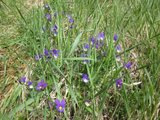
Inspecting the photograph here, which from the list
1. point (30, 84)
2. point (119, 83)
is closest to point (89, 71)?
point (119, 83)

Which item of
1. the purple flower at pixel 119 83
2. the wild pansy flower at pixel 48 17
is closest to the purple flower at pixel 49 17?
the wild pansy flower at pixel 48 17

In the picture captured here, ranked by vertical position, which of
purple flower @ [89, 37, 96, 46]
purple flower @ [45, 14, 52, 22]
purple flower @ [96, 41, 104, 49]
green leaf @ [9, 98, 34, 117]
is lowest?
green leaf @ [9, 98, 34, 117]

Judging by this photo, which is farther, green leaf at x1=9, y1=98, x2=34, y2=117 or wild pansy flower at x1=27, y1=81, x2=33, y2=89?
wild pansy flower at x1=27, y1=81, x2=33, y2=89

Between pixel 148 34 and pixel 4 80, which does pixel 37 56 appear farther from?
pixel 148 34

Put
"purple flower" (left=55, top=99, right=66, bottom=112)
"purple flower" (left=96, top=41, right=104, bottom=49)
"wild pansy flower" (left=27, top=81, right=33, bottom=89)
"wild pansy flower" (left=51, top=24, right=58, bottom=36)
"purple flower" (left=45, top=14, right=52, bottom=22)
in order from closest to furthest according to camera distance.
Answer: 1. "purple flower" (left=55, top=99, right=66, bottom=112)
2. "wild pansy flower" (left=27, top=81, right=33, bottom=89)
3. "purple flower" (left=96, top=41, right=104, bottom=49)
4. "wild pansy flower" (left=51, top=24, right=58, bottom=36)
5. "purple flower" (left=45, top=14, right=52, bottom=22)

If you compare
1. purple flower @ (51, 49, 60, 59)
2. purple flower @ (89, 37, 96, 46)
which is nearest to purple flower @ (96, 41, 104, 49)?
purple flower @ (89, 37, 96, 46)

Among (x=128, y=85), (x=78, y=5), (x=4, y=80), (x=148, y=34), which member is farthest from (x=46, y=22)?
(x=128, y=85)

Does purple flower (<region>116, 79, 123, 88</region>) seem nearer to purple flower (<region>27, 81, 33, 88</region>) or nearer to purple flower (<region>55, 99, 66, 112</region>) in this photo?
purple flower (<region>55, 99, 66, 112</region>)

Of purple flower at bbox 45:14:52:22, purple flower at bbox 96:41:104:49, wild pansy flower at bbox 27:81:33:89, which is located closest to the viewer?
wild pansy flower at bbox 27:81:33:89

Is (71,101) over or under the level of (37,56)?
under
